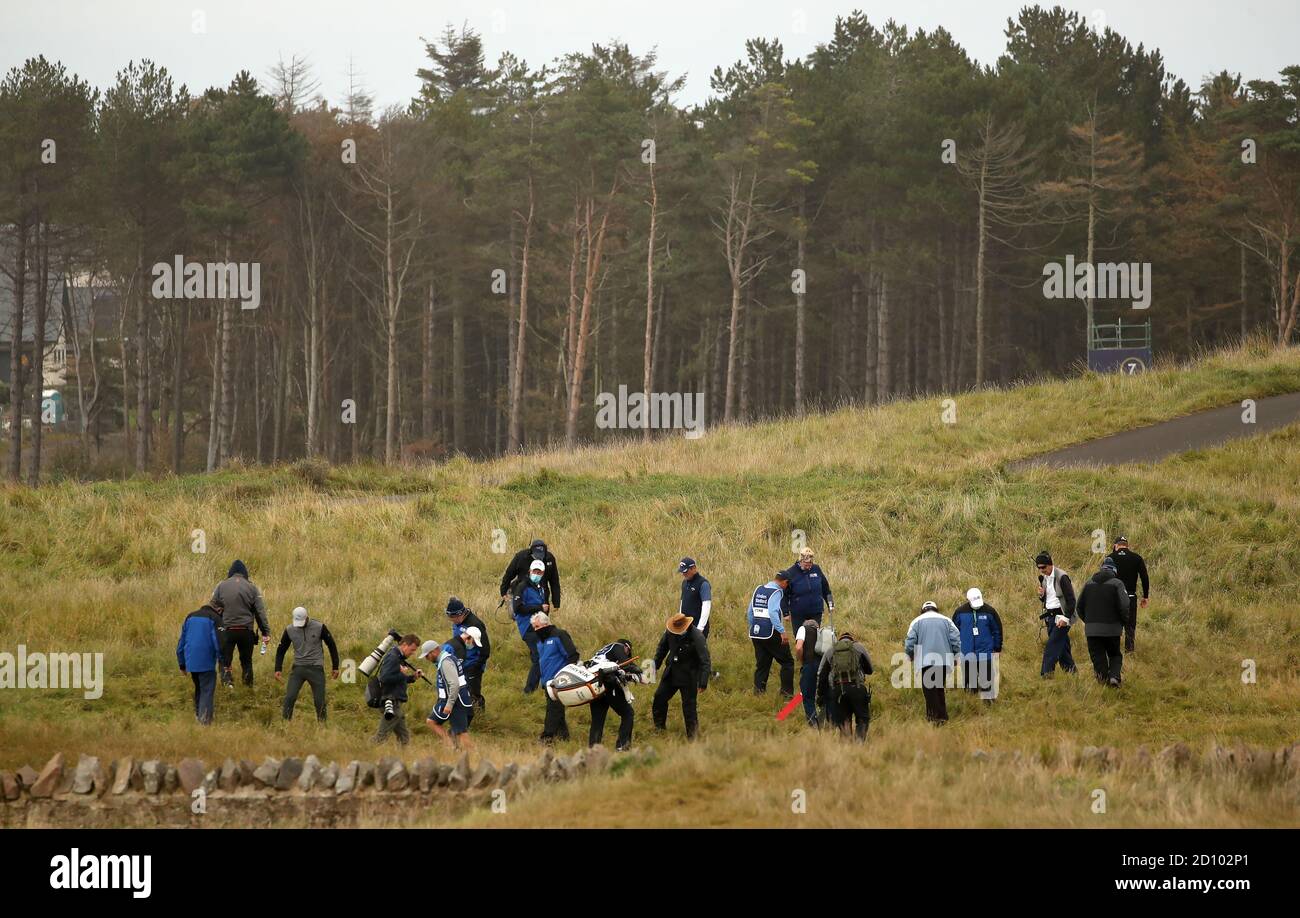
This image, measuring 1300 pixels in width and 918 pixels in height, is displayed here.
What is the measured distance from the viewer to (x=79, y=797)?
39.5 feet

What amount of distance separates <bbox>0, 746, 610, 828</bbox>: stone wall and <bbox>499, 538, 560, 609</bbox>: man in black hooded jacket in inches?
237

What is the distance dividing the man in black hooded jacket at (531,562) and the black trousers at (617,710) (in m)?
3.94

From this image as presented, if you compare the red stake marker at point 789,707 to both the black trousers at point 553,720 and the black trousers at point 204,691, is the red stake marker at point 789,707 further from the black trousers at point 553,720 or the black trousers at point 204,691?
the black trousers at point 204,691

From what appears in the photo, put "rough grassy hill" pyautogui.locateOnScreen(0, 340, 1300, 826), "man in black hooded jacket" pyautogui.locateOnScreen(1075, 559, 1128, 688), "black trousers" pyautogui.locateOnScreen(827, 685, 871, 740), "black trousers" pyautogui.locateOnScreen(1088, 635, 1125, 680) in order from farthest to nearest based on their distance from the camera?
"black trousers" pyautogui.locateOnScreen(1088, 635, 1125, 680) → "man in black hooded jacket" pyautogui.locateOnScreen(1075, 559, 1128, 688) → "black trousers" pyautogui.locateOnScreen(827, 685, 871, 740) → "rough grassy hill" pyautogui.locateOnScreen(0, 340, 1300, 826)

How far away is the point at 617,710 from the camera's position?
14547 millimetres

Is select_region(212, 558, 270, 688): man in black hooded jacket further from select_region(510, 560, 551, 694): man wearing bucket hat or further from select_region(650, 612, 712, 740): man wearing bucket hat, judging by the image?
select_region(650, 612, 712, 740): man wearing bucket hat

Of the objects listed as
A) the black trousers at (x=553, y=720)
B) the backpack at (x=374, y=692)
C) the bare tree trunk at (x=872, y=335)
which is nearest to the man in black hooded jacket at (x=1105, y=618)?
the black trousers at (x=553, y=720)

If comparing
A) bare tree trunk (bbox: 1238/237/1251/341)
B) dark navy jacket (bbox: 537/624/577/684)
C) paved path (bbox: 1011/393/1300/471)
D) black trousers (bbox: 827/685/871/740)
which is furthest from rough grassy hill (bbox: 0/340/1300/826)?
bare tree trunk (bbox: 1238/237/1251/341)

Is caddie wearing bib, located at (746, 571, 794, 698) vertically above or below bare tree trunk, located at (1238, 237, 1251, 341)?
below

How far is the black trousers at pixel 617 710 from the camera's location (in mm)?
14484

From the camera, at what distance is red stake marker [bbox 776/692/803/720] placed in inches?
644

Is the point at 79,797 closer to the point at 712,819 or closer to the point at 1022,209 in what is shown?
the point at 712,819

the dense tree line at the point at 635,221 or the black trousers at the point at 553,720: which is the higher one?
the dense tree line at the point at 635,221

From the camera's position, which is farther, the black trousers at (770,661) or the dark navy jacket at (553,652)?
the black trousers at (770,661)
